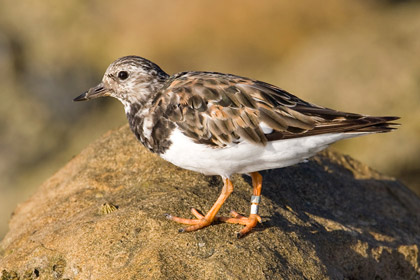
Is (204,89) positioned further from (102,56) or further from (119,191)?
(102,56)

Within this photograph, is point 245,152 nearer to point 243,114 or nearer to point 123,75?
point 243,114

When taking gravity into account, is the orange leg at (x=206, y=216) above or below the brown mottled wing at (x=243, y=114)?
below

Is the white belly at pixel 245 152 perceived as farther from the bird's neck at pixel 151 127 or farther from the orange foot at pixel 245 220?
the orange foot at pixel 245 220

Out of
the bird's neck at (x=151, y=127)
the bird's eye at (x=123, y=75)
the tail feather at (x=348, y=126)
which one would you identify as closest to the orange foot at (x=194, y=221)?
the bird's neck at (x=151, y=127)

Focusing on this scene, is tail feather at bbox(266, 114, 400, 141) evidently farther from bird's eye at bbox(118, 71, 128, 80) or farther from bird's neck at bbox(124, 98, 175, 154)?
bird's eye at bbox(118, 71, 128, 80)

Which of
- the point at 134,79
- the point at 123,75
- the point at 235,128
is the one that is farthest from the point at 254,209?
the point at 123,75

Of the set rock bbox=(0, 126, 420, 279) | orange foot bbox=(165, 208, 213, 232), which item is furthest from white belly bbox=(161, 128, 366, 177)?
rock bbox=(0, 126, 420, 279)

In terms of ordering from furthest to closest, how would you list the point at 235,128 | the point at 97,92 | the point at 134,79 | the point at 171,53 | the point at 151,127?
the point at 171,53
the point at 97,92
the point at 134,79
the point at 151,127
the point at 235,128

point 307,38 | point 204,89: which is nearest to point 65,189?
point 204,89

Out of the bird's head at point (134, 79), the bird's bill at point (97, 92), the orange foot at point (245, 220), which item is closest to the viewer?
the orange foot at point (245, 220)
